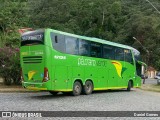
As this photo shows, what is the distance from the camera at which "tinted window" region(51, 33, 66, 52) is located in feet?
60.3

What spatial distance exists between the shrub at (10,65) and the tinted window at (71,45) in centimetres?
630

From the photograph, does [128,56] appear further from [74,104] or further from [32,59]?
[74,104]

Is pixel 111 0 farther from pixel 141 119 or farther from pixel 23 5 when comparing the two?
pixel 141 119

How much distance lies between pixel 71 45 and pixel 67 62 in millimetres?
1136

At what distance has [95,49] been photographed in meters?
22.5

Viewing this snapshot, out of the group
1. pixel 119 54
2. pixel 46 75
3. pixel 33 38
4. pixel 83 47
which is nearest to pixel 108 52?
pixel 119 54

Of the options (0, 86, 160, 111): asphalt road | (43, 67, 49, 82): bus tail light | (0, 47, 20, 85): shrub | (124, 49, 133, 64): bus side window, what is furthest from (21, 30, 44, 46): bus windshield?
(124, 49, 133, 64): bus side window

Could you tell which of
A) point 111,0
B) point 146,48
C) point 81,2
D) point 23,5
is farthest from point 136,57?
point 111,0

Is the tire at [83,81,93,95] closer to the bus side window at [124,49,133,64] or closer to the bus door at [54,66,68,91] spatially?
the bus door at [54,66,68,91]

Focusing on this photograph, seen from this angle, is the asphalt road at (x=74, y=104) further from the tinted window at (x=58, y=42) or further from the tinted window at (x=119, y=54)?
the tinted window at (x=119, y=54)

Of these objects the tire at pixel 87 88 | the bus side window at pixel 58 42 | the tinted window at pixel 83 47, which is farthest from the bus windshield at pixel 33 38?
the tire at pixel 87 88

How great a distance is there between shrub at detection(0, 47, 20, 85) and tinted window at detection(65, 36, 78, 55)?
630 cm

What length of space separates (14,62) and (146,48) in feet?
184

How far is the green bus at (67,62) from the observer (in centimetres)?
1806
